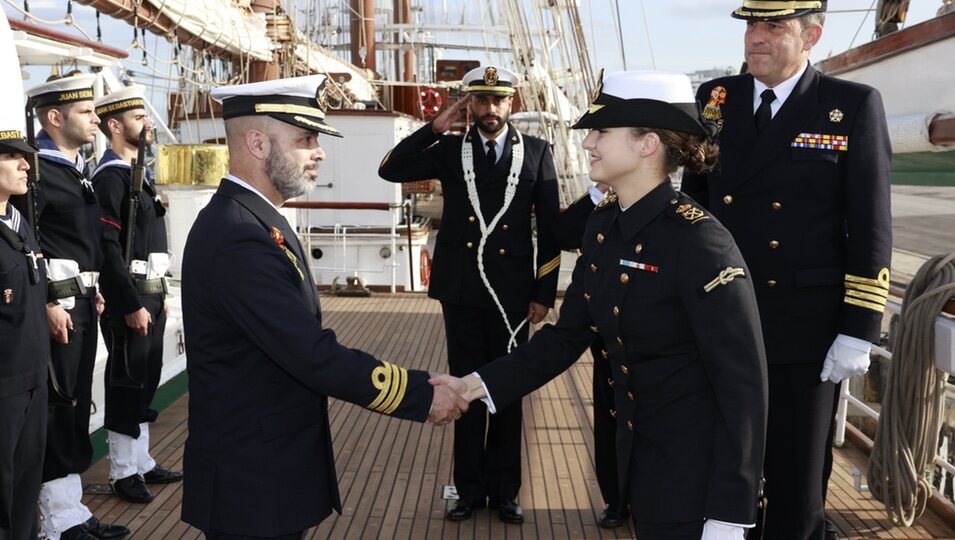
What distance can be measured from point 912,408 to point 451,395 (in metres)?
1.74

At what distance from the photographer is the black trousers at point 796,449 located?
2.65 m

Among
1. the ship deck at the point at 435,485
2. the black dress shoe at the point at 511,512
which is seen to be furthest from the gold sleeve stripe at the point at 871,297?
the black dress shoe at the point at 511,512

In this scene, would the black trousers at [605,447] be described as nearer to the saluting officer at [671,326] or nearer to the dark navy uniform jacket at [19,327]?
the saluting officer at [671,326]

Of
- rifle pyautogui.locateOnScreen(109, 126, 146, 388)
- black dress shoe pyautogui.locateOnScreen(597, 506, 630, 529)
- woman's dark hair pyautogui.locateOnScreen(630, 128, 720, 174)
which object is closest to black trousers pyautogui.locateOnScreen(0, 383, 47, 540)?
rifle pyautogui.locateOnScreen(109, 126, 146, 388)

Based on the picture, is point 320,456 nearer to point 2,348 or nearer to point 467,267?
point 2,348

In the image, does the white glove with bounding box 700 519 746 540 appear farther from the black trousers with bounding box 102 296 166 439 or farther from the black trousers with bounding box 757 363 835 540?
the black trousers with bounding box 102 296 166 439

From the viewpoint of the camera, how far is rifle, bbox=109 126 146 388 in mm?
4000

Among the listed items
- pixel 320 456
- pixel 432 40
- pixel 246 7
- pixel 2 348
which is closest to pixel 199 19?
pixel 246 7

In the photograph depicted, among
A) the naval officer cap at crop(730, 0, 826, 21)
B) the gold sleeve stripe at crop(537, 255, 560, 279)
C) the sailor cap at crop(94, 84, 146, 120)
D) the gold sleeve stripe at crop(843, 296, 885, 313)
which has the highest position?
the naval officer cap at crop(730, 0, 826, 21)

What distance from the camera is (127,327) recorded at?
407cm

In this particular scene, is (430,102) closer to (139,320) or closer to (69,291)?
(139,320)

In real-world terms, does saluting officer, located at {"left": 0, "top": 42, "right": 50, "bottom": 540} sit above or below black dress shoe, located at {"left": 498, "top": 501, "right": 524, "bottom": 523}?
above

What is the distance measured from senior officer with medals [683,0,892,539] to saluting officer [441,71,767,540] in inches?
25.2

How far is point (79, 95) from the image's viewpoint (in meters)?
3.70
